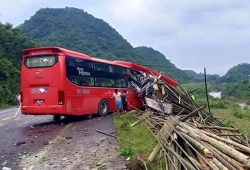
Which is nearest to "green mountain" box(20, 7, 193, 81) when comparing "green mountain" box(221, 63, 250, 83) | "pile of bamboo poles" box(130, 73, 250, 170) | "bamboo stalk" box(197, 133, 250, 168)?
"green mountain" box(221, 63, 250, 83)

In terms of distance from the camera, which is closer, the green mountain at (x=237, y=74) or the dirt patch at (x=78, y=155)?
the dirt patch at (x=78, y=155)

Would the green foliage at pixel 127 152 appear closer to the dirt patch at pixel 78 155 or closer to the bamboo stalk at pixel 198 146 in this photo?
the dirt patch at pixel 78 155

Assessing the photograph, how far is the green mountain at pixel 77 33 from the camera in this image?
211 feet

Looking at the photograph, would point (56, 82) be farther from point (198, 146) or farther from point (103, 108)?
point (198, 146)

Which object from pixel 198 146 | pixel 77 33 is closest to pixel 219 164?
pixel 198 146

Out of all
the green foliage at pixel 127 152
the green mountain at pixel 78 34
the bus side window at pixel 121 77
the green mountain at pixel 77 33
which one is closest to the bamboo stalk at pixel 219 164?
the green foliage at pixel 127 152

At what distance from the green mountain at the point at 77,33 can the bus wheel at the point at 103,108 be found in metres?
43.3

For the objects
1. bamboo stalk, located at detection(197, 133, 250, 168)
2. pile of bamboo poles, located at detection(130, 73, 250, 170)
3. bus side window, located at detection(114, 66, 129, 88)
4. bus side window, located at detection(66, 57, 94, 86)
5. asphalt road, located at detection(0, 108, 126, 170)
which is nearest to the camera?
bamboo stalk, located at detection(197, 133, 250, 168)

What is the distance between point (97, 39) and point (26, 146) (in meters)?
65.2

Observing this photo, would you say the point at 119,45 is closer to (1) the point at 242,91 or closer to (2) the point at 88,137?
(1) the point at 242,91

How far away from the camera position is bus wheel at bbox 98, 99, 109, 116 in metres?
15.1

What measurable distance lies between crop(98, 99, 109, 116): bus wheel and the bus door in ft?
10.8

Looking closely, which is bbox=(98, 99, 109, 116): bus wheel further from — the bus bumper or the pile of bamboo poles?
the pile of bamboo poles

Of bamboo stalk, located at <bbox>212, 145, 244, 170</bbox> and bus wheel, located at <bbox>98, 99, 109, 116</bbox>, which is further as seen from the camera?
bus wheel, located at <bbox>98, 99, 109, 116</bbox>
